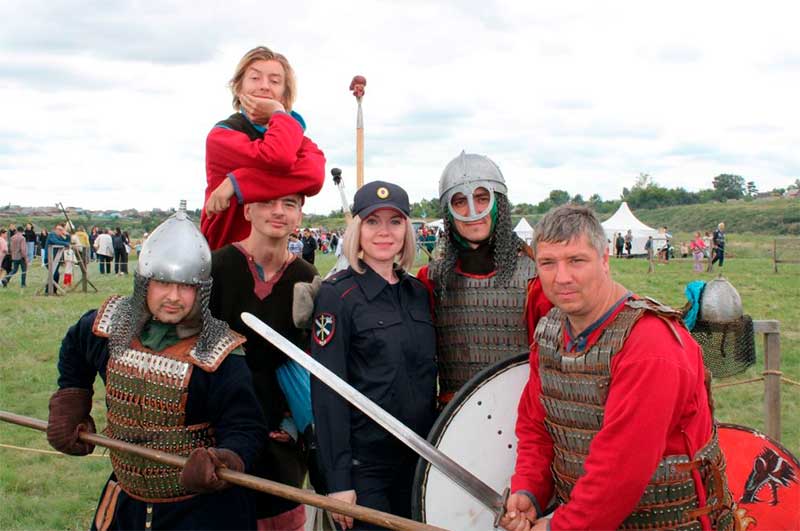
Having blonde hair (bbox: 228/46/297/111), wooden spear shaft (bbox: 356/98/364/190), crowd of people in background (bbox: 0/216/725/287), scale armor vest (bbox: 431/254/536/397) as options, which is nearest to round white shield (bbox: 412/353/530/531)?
scale armor vest (bbox: 431/254/536/397)

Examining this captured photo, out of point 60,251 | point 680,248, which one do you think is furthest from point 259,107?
point 680,248

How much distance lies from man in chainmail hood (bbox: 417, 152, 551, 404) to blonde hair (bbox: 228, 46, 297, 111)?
2.67 feet

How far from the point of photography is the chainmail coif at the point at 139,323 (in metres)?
2.61

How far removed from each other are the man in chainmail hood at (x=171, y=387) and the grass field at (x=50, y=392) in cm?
245

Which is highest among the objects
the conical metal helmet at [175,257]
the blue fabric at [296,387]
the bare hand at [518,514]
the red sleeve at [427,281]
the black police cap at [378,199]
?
the black police cap at [378,199]

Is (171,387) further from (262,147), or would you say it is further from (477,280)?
(477,280)

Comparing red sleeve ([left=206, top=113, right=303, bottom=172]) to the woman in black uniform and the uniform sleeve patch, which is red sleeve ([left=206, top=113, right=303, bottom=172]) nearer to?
the woman in black uniform

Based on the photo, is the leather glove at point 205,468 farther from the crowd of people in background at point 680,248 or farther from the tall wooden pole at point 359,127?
the crowd of people in background at point 680,248

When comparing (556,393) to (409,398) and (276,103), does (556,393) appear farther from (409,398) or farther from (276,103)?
(276,103)

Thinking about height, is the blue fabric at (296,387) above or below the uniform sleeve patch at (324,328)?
below

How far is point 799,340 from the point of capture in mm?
9977

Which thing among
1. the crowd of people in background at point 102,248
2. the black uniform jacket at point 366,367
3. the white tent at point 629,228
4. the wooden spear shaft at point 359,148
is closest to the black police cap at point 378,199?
the black uniform jacket at point 366,367

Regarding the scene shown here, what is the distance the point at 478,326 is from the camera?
2.99 m

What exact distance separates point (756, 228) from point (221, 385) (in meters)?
60.2
